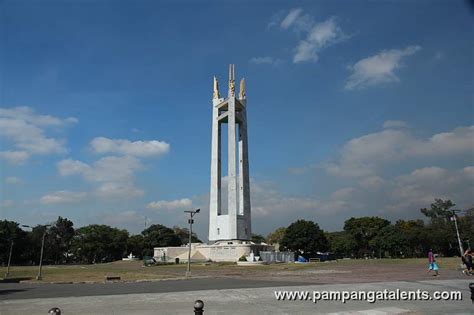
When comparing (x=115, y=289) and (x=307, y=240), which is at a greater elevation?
(x=307, y=240)

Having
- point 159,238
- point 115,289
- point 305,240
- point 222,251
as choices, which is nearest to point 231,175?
point 222,251

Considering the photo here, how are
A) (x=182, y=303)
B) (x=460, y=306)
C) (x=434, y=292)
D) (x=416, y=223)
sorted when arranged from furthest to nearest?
(x=416, y=223) < (x=434, y=292) < (x=182, y=303) < (x=460, y=306)

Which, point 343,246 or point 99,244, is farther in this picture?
point 343,246

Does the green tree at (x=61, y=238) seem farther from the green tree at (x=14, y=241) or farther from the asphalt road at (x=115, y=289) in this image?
the asphalt road at (x=115, y=289)

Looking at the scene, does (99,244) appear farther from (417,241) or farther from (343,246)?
Answer: (417,241)

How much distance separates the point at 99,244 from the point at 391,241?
59.7m

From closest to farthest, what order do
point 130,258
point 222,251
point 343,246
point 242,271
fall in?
point 242,271
point 222,251
point 343,246
point 130,258

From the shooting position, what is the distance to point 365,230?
3406 inches

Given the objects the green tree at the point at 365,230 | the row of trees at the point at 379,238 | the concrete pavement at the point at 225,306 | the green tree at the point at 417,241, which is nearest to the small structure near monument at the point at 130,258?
the row of trees at the point at 379,238

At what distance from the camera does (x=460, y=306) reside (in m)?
11.5

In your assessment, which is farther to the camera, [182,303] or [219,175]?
[219,175]

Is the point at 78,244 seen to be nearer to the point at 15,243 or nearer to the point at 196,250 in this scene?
the point at 15,243

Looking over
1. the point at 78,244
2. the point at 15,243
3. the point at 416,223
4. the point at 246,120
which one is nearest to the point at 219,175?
the point at 246,120

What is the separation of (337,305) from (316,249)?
228ft
